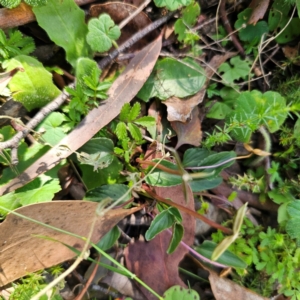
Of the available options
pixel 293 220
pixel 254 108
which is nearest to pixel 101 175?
pixel 254 108

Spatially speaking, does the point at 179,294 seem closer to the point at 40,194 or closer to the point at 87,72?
the point at 40,194

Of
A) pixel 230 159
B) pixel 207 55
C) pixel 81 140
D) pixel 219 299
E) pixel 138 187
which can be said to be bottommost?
pixel 219 299

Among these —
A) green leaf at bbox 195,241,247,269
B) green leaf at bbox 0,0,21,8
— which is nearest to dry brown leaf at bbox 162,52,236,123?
green leaf at bbox 195,241,247,269

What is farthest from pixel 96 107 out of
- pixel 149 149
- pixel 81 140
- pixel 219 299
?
pixel 219 299

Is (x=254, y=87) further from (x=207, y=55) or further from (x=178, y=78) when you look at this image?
(x=178, y=78)

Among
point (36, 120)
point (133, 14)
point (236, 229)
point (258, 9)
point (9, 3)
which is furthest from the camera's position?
point (258, 9)

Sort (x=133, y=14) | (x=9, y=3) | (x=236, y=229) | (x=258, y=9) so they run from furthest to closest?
(x=258, y=9) → (x=133, y=14) → (x=9, y=3) → (x=236, y=229)

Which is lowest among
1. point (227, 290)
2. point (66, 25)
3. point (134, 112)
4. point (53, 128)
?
point (227, 290)
